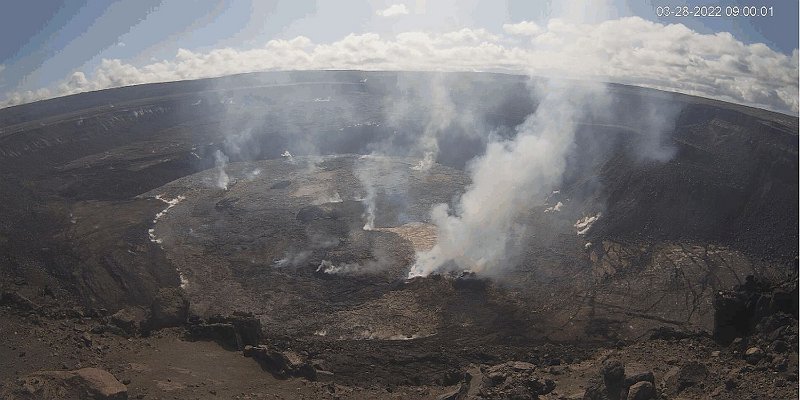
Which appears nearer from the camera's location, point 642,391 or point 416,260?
point 642,391

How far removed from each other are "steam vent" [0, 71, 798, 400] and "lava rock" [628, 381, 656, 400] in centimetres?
38

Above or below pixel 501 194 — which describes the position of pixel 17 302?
above

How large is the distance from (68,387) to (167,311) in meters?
8.44

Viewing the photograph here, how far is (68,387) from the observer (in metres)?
14.4

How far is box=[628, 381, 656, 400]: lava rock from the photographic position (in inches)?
585

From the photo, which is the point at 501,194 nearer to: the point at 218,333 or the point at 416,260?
the point at 416,260

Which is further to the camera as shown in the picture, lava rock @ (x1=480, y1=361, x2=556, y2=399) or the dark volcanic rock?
the dark volcanic rock

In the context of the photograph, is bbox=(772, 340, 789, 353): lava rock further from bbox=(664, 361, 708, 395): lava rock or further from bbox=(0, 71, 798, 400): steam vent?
bbox=(664, 361, 708, 395): lava rock

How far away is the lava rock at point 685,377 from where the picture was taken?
16.1 m

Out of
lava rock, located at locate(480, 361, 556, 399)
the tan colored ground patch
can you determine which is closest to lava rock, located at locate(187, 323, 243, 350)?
lava rock, located at locate(480, 361, 556, 399)

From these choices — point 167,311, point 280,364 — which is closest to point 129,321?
point 167,311

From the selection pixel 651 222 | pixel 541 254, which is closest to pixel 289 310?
pixel 541 254

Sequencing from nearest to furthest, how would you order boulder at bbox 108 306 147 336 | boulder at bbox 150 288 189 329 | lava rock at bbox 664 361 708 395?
1. lava rock at bbox 664 361 708 395
2. boulder at bbox 108 306 147 336
3. boulder at bbox 150 288 189 329

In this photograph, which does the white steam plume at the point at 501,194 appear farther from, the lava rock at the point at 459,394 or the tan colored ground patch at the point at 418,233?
the lava rock at the point at 459,394
